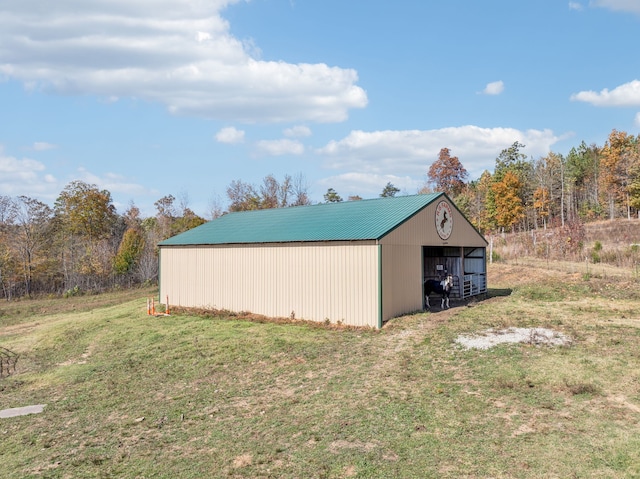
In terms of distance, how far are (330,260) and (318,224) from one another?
3.06 meters

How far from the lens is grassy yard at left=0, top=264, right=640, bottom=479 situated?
734cm

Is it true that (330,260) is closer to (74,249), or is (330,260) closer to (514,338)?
(514,338)

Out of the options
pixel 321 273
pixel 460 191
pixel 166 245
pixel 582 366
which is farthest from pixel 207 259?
pixel 460 191

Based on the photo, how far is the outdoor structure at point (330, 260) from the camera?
18109 millimetres

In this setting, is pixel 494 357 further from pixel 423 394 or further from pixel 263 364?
pixel 263 364

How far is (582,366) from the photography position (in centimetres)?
1145

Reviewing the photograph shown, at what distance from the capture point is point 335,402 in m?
10.1

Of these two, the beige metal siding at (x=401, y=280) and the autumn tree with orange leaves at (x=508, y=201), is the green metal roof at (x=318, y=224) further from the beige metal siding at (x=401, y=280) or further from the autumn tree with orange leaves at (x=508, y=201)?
the autumn tree with orange leaves at (x=508, y=201)

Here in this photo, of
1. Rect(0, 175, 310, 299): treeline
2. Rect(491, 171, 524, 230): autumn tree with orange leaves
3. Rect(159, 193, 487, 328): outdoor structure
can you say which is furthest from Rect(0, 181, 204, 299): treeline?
Rect(491, 171, 524, 230): autumn tree with orange leaves

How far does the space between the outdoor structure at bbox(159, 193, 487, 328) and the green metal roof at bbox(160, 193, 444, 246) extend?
0.05 m

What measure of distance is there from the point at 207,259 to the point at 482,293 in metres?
15.5

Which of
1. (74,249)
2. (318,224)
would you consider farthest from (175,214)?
(318,224)

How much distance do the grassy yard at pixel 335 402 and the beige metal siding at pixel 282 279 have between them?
1.36m

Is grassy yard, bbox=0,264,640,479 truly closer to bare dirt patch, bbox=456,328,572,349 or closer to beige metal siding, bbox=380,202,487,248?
bare dirt patch, bbox=456,328,572,349
